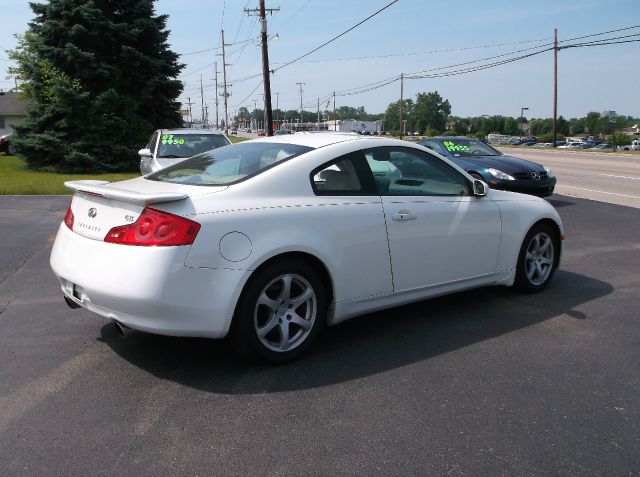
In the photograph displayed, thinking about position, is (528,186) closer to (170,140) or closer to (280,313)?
(170,140)

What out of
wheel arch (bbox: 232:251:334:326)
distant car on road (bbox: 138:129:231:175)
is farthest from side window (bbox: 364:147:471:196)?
distant car on road (bbox: 138:129:231:175)

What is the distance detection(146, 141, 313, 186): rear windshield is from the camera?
13.8 ft

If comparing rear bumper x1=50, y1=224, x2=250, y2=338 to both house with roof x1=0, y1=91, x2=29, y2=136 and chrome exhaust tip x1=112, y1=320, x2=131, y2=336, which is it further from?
house with roof x1=0, y1=91, x2=29, y2=136

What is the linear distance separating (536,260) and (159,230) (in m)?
3.70

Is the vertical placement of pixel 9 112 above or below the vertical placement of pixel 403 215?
above

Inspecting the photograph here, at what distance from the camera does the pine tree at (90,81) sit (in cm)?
2114

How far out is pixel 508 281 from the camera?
538cm

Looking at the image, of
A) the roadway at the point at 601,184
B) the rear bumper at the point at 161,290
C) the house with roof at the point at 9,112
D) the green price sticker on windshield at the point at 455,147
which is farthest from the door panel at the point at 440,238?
the house with roof at the point at 9,112

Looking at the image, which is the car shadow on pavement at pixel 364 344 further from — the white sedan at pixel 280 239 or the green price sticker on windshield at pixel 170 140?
the green price sticker on windshield at pixel 170 140

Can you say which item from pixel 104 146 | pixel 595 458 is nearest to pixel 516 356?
pixel 595 458

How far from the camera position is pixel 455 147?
45.1ft

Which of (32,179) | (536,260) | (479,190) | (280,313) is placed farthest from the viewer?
(32,179)

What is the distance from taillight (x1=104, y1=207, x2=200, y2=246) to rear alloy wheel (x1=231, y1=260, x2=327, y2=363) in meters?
0.51

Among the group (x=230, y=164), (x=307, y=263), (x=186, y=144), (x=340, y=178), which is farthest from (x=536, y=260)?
(x=186, y=144)
